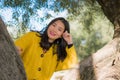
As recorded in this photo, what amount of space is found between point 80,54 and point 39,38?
513 inches

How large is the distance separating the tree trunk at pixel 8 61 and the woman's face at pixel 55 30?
1412mm

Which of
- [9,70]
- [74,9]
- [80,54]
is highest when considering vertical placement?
[9,70]

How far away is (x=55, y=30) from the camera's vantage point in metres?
3.35

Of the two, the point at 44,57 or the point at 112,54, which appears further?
the point at 44,57

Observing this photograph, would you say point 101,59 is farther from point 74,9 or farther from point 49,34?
point 74,9

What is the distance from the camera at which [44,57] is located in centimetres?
330

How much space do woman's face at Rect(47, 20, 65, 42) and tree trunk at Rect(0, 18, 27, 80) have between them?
141 cm

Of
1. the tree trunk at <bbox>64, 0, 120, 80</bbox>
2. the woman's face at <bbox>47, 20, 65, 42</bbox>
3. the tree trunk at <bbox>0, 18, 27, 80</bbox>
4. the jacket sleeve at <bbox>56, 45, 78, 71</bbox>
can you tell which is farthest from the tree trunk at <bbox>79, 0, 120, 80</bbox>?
the tree trunk at <bbox>0, 18, 27, 80</bbox>

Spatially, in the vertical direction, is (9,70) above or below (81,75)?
above

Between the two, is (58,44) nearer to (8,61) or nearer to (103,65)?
(103,65)

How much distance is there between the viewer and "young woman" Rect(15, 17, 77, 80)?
3.17 m

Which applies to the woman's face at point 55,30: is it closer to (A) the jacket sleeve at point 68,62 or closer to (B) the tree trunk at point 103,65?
(A) the jacket sleeve at point 68,62

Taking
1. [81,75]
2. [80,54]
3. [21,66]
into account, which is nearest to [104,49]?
[81,75]

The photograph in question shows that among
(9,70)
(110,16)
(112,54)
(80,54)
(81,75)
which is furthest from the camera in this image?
(80,54)
